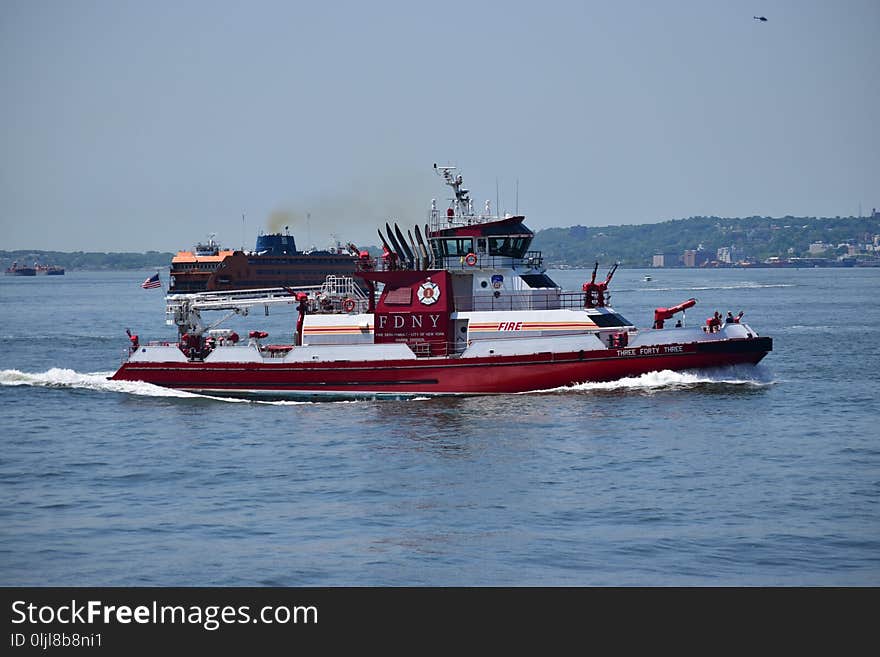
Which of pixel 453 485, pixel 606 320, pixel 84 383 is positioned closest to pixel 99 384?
pixel 84 383

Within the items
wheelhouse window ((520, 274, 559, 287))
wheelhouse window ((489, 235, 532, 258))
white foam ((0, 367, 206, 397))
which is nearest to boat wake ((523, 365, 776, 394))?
wheelhouse window ((520, 274, 559, 287))

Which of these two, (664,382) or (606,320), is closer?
(664,382)

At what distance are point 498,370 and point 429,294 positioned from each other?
380cm

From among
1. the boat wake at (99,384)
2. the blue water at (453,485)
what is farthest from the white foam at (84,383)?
the blue water at (453,485)

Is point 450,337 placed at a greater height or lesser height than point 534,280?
lesser

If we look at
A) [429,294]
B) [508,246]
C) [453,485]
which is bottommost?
[453,485]

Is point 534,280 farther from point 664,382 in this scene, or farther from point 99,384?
point 99,384

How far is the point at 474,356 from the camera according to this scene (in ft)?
134

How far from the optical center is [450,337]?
41875 mm

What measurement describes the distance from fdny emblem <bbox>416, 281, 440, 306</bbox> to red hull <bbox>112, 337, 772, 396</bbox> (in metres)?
2.30

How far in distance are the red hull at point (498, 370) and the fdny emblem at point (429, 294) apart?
7.55 feet

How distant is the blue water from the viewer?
21.7m
